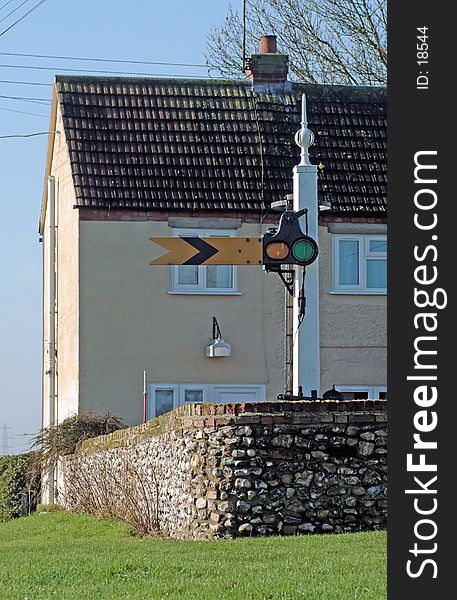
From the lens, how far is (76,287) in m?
25.3

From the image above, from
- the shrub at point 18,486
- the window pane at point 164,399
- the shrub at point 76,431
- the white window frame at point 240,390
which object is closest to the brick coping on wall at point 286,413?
the shrub at point 76,431

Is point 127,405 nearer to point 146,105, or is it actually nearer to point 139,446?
point 146,105

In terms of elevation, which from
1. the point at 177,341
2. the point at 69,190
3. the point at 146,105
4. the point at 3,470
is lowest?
the point at 3,470

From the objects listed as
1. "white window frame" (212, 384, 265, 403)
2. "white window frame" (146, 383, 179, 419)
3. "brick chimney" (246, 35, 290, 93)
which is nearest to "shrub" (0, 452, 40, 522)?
"white window frame" (146, 383, 179, 419)

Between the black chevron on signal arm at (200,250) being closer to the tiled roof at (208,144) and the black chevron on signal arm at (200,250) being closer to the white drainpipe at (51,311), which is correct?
the tiled roof at (208,144)

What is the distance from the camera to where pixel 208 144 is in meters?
26.1

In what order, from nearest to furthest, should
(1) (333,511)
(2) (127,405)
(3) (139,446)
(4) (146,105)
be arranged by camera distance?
(1) (333,511)
(3) (139,446)
(2) (127,405)
(4) (146,105)

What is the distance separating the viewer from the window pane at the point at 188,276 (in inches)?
1001

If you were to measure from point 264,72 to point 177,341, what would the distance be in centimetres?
638

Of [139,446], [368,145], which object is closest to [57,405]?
[368,145]

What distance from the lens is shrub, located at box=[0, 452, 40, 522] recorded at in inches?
Answer: 1029

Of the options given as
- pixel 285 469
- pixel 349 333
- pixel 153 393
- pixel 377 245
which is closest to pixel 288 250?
pixel 285 469

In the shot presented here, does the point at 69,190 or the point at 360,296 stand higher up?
the point at 69,190

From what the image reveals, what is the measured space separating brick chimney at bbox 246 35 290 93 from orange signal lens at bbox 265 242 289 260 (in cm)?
1302
